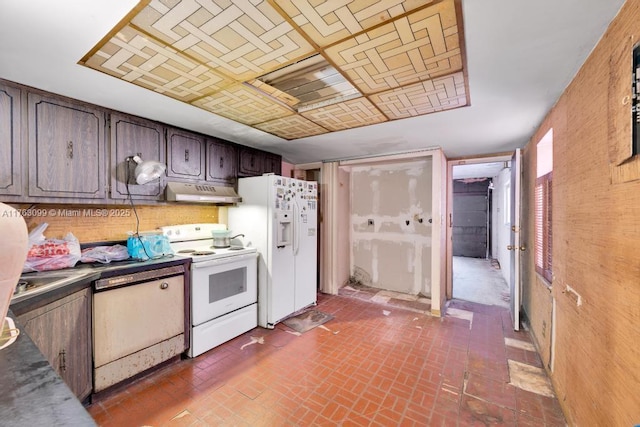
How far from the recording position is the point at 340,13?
3.93 feet

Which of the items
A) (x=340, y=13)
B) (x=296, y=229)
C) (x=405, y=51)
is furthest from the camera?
(x=296, y=229)

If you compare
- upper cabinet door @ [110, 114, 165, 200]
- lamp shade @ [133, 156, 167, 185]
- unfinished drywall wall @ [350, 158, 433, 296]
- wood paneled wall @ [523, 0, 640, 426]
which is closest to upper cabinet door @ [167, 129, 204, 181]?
upper cabinet door @ [110, 114, 165, 200]

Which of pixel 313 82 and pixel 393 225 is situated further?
pixel 393 225

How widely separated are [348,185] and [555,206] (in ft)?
10.6

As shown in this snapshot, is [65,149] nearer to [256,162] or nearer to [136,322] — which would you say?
[136,322]

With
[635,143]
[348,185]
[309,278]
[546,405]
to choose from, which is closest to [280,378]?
[309,278]

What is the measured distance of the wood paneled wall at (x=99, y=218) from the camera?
219cm

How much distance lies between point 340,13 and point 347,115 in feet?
4.08

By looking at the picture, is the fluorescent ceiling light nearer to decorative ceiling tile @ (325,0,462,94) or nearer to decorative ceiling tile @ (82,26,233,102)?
decorative ceiling tile @ (325,0,462,94)

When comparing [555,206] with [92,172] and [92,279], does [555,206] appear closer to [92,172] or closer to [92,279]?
[92,279]

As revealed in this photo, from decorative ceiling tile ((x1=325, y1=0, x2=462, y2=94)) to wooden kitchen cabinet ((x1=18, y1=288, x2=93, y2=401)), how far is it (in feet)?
7.24

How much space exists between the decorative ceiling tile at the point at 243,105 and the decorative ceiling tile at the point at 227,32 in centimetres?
34

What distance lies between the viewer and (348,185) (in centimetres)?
499

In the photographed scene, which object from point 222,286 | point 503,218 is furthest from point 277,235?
point 503,218
